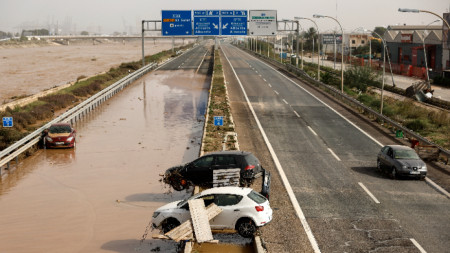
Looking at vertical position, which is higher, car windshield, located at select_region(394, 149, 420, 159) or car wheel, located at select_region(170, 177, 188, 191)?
car windshield, located at select_region(394, 149, 420, 159)

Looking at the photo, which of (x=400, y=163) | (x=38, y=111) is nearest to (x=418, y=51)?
(x=38, y=111)

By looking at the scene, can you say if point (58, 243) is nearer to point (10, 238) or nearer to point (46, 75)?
point (10, 238)

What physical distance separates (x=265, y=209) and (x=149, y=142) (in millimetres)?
19639

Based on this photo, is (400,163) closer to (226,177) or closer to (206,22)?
(226,177)

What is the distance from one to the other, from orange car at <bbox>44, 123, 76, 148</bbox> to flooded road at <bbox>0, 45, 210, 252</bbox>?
432 mm

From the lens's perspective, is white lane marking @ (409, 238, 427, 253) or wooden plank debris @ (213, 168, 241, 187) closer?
white lane marking @ (409, 238, 427, 253)

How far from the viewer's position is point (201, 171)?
2253 centimetres

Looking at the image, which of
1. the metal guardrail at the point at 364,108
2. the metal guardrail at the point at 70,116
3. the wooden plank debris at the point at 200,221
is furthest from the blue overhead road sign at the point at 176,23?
the wooden plank debris at the point at 200,221

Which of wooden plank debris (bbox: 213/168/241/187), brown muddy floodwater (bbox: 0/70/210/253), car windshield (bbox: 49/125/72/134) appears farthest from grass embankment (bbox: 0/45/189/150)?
wooden plank debris (bbox: 213/168/241/187)

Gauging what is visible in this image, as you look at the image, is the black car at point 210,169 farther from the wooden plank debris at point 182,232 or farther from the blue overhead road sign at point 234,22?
the blue overhead road sign at point 234,22

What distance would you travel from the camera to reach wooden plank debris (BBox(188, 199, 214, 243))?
15.7 metres

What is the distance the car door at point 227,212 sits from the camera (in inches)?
663

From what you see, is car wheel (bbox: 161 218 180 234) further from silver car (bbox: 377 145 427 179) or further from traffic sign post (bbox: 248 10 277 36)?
traffic sign post (bbox: 248 10 277 36)

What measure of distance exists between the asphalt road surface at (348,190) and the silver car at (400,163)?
389 mm
